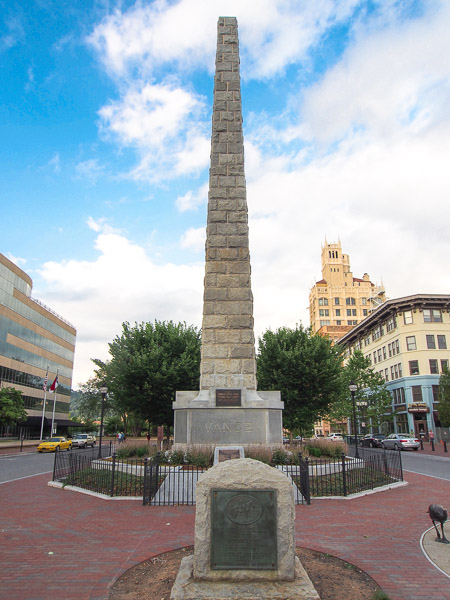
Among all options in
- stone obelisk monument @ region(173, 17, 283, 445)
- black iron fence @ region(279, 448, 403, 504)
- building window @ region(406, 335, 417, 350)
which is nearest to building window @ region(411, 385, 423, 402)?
building window @ region(406, 335, 417, 350)

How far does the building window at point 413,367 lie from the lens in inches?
1856

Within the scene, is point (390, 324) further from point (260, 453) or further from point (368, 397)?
point (260, 453)

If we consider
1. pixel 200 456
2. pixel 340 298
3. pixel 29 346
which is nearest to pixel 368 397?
pixel 200 456

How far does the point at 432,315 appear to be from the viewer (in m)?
47.8

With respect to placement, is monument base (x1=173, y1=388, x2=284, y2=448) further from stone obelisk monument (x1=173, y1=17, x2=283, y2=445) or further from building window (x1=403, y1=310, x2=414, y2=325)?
building window (x1=403, y1=310, x2=414, y2=325)

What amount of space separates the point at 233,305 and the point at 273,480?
409 inches

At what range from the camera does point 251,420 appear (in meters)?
14.0

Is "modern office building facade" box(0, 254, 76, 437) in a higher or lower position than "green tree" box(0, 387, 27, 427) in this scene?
higher

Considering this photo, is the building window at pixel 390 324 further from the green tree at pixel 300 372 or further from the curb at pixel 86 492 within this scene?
the curb at pixel 86 492

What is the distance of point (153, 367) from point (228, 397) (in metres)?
11.1

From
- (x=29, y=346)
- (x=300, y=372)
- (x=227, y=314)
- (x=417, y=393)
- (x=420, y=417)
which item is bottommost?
(x=420, y=417)

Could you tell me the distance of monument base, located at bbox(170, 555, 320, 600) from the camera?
14.4ft

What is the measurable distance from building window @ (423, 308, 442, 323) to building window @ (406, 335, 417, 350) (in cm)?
227

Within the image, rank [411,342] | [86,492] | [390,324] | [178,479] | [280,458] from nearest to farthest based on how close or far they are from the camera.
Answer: [178,479] → [86,492] → [280,458] → [411,342] → [390,324]
